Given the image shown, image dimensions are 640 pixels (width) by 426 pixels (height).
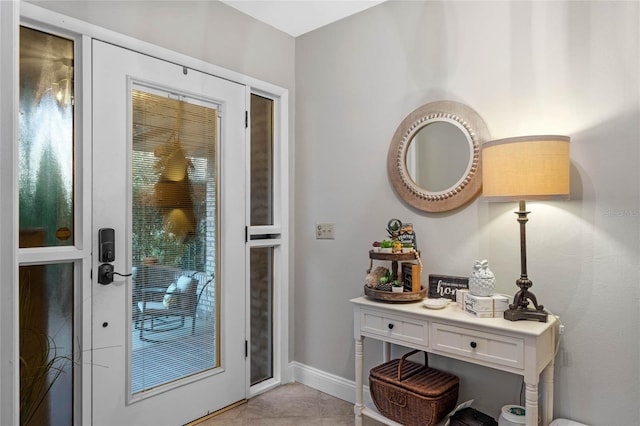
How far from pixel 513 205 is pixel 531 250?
23 centimetres

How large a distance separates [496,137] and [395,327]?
3.51 ft

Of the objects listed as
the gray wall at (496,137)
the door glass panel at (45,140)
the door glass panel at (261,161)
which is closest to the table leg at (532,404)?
the gray wall at (496,137)

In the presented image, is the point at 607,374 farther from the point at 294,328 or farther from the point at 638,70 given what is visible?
the point at 294,328

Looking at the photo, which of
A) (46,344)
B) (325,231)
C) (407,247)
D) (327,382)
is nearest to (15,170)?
(46,344)

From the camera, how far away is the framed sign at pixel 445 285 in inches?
84.6

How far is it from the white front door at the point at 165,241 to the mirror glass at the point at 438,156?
1081 mm

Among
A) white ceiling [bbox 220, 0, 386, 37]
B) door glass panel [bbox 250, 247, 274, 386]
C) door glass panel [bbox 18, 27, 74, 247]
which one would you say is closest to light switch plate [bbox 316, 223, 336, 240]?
door glass panel [bbox 250, 247, 274, 386]

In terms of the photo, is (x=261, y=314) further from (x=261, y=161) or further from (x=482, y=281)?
(x=482, y=281)

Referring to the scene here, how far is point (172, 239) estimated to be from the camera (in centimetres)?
231

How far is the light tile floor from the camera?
2406 millimetres

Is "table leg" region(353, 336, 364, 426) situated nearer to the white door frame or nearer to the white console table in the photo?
the white console table

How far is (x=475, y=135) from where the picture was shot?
6.95 feet

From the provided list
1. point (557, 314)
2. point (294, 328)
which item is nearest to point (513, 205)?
point (557, 314)

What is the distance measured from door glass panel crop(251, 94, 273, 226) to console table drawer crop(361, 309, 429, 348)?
1.03 meters
